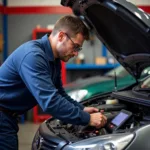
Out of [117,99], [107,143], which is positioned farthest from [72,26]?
[117,99]

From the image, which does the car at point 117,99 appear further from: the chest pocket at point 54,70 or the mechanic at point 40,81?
the chest pocket at point 54,70

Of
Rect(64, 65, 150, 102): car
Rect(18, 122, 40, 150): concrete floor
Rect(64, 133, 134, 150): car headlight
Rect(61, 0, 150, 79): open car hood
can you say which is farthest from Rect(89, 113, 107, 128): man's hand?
Rect(18, 122, 40, 150): concrete floor

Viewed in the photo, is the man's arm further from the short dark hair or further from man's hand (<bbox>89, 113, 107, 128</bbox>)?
the short dark hair

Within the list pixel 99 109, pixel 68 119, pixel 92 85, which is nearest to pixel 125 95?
pixel 99 109

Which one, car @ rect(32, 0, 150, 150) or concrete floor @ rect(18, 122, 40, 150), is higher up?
car @ rect(32, 0, 150, 150)

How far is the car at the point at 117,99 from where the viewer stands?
2.04 m

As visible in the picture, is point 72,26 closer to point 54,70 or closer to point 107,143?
point 54,70

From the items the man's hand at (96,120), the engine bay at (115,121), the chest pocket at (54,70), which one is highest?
the chest pocket at (54,70)

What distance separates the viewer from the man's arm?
213cm

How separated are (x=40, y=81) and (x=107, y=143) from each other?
1.83 ft

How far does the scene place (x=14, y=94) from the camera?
2365 millimetres

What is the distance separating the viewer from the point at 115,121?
249cm

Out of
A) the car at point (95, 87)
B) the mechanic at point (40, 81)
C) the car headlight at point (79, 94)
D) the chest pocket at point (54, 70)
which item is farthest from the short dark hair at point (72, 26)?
the car headlight at point (79, 94)

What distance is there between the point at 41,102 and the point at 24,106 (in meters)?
0.35
